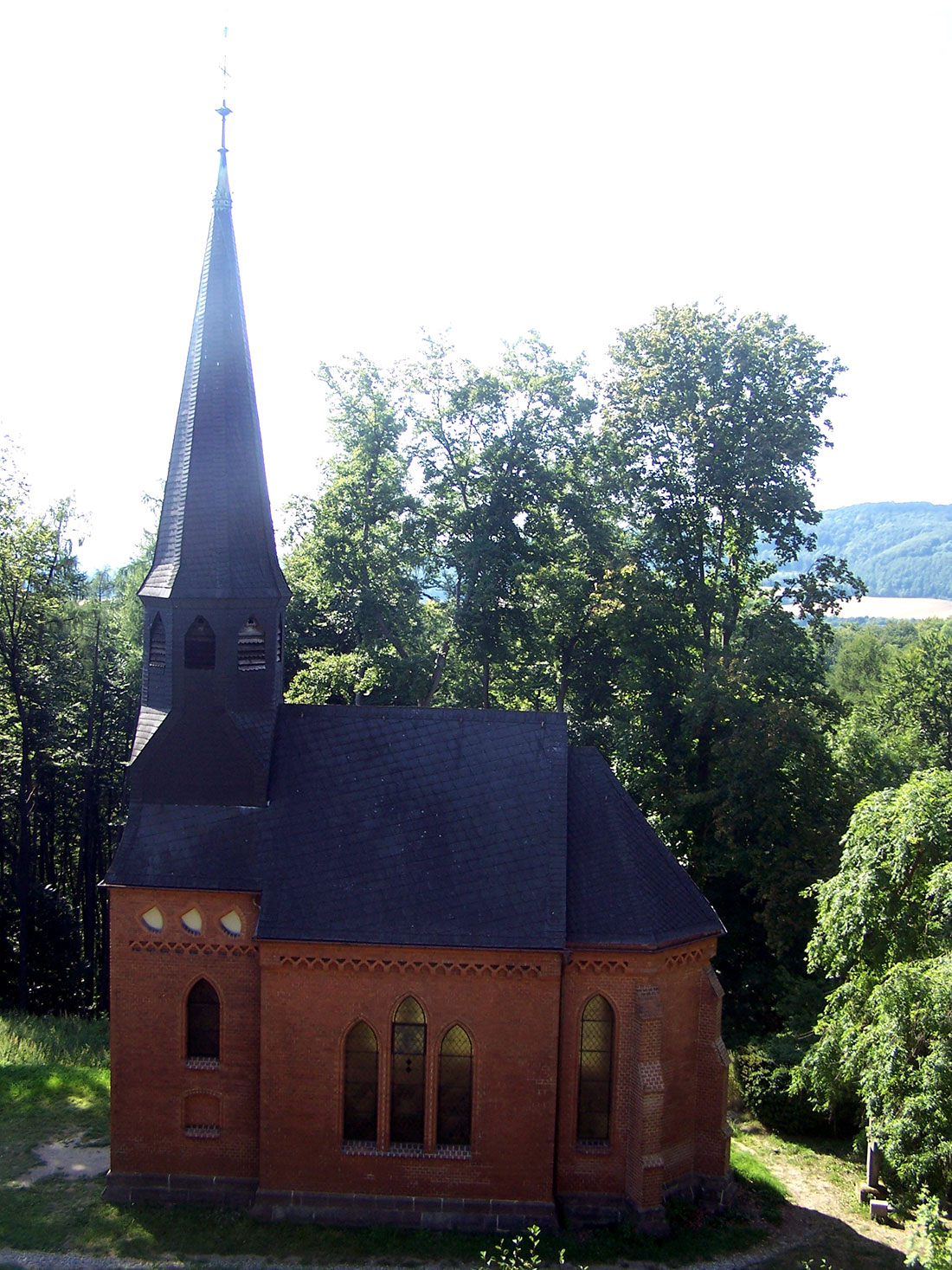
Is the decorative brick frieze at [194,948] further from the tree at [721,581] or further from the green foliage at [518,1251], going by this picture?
the tree at [721,581]

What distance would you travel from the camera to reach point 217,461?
20.7 metres

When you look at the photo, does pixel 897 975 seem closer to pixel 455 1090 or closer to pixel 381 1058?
pixel 455 1090

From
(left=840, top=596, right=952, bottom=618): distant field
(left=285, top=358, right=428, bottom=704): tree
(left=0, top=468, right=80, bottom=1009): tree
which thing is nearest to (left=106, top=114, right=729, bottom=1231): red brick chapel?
(left=285, top=358, right=428, bottom=704): tree

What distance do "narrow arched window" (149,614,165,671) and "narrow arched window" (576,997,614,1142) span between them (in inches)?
420

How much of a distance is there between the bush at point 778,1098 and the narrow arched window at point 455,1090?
27.2 ft

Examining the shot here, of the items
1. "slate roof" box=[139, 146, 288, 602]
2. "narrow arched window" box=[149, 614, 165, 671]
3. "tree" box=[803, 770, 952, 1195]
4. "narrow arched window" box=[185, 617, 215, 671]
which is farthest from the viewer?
"narrow arched window" box=[149, 614, 165, 671]

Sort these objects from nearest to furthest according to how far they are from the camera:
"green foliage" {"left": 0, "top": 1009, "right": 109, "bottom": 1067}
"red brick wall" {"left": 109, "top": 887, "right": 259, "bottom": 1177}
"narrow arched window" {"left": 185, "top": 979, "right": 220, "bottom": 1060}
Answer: "red brick wall" {"left": 109, "top": 887, "right": 259, "bottom": 1177} < "narrow arched window" {"left": 185, "top": 979, "right": 220, "bottom": 1060} < "green foliage" {"left": 0, "top": 1009, "right": 109, "bottom": 1067}

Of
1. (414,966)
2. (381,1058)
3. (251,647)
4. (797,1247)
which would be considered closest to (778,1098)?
(797,1247)

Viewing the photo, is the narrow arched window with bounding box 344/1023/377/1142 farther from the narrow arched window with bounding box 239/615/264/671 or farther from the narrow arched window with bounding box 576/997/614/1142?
the narrow arched window with bounding box 239/615/264/671

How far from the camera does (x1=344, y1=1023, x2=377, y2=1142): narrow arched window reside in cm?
1952

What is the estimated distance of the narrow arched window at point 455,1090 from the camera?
19.4m

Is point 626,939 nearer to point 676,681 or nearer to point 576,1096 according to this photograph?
point 576,1096

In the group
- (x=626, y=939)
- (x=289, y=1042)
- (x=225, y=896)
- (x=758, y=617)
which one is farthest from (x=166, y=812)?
(x=758, y=617)

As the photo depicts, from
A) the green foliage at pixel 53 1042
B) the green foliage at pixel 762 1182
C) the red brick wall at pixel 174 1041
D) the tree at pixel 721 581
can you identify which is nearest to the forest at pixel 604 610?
the tree at pixel 721 581
